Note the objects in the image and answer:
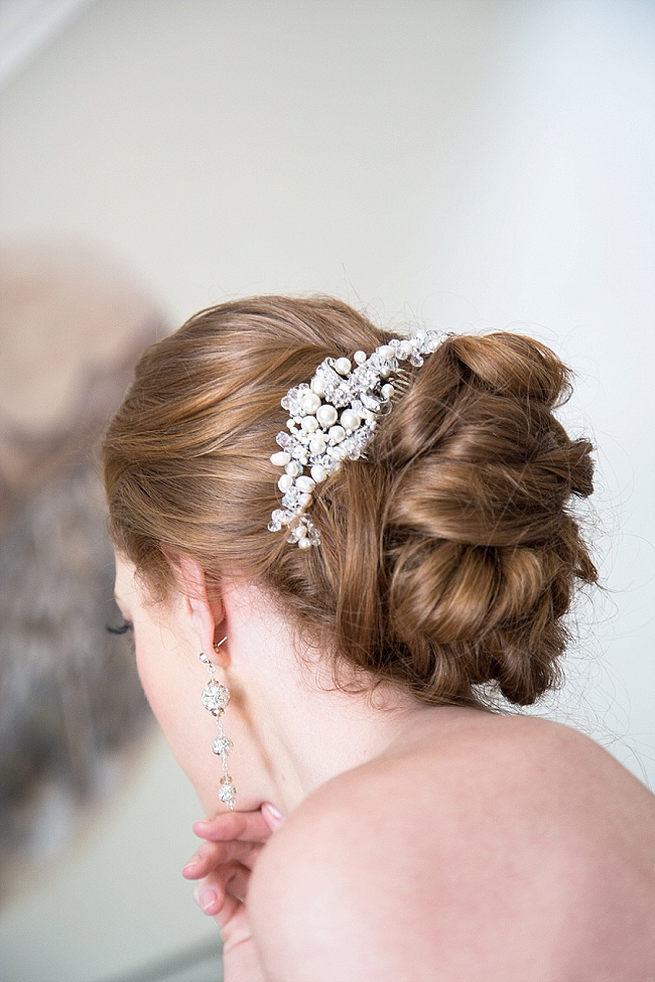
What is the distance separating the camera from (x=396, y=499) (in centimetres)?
85

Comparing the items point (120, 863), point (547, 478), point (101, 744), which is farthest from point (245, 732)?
point (120, 863)

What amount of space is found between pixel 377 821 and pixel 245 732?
0.44m

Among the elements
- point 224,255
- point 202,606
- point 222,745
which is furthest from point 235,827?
point 224,255

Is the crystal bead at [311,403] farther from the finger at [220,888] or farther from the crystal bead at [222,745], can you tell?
the finger at [220,888]

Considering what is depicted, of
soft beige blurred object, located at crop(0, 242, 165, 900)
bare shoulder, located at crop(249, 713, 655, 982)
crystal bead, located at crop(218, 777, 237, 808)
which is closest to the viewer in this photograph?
bare shoulder, located at crop(249, 713, 655, 982)

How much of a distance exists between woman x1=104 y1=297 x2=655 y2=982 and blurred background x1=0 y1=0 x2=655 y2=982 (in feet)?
1.36

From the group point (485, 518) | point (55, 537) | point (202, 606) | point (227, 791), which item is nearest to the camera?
point (485, 518)

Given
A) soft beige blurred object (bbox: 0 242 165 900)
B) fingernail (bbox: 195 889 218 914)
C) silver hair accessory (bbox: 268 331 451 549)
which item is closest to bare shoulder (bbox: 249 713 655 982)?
silver hair accessory (bbox: 268 331 451 549)

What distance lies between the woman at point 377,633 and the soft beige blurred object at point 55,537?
0.39 metres

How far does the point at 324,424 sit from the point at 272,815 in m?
0.59

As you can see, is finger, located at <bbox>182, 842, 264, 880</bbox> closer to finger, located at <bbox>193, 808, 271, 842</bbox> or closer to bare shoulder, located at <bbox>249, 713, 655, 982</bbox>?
finger, located at <bbox>193, 808, 271, 842</bbox>

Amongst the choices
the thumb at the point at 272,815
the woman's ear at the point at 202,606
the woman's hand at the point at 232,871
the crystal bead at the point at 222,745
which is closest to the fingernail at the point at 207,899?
the woman's hand at the point at 232,871

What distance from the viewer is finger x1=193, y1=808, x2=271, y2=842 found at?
114 cm

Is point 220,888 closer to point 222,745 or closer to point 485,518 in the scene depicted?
point 222,745
